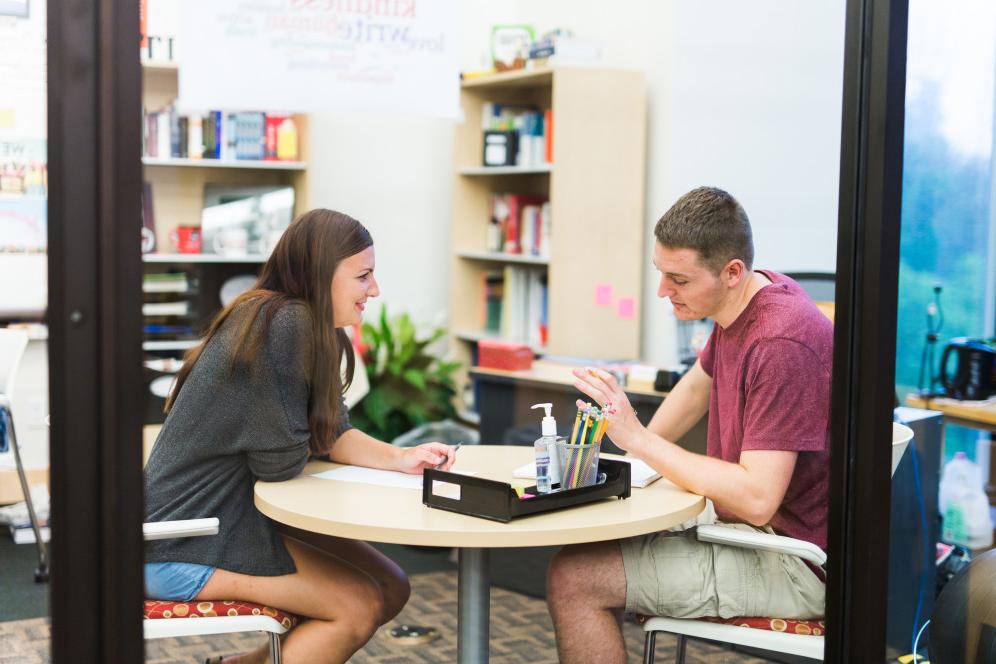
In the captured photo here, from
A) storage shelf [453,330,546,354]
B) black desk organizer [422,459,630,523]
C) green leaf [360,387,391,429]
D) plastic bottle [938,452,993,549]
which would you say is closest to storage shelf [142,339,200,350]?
black desk organizer [422,459,630,523]

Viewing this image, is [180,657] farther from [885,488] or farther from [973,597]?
[973,597]

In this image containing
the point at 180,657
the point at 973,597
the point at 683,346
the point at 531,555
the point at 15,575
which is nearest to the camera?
the point at 15,575

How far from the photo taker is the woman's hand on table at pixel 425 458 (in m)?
2.21

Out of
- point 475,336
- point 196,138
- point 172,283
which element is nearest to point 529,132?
point 475,336

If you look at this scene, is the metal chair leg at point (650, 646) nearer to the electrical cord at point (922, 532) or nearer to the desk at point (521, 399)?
the electrical cord at point (922, 532)

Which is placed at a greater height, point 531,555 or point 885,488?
point 885,488

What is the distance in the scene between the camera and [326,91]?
1.88m

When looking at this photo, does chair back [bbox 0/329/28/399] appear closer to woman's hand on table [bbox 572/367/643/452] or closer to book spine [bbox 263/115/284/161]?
woman's hand on table [bbox 572/367/643/452]

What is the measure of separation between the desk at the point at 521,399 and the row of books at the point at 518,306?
39 cm

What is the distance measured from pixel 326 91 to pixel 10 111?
517 mm

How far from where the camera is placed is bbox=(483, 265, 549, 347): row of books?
4.00 m

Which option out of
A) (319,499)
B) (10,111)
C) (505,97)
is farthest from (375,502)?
(505,97)

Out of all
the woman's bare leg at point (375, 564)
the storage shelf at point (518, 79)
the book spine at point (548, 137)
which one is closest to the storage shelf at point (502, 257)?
the book spine at point (548, 137)

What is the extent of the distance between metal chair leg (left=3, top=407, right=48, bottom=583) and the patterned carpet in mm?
88
